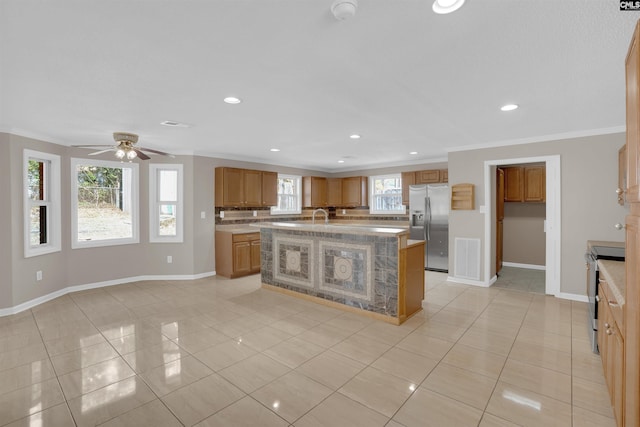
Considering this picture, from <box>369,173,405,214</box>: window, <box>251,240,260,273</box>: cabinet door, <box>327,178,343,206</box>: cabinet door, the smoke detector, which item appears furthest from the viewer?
<box>327,178,343,206</box>: cabinet door

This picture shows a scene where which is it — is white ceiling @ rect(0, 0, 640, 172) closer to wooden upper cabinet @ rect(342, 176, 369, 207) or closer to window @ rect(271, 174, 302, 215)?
window @ rect(271, 174, 302, 215)

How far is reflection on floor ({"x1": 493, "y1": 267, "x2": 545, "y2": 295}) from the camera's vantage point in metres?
5.00

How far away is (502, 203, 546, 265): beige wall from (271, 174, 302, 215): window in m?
4.79

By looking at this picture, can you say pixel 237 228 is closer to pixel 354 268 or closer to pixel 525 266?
pixel 354 268

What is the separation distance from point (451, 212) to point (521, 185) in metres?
2.24

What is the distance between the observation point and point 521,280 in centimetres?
554

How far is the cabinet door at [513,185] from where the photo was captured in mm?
6340

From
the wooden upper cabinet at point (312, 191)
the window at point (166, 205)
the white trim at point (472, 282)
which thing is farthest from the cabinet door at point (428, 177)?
the window at point (166, 205)

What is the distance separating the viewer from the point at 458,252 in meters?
5.23

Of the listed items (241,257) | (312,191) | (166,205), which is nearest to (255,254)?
(241,257)

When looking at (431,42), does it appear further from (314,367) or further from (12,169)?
(12,169)

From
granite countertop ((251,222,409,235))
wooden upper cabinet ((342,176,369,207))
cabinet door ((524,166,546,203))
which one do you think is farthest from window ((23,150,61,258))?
cabinet door ((524,166,546,203))

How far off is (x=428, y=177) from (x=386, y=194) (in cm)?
132

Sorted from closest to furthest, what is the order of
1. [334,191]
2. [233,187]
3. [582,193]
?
[582,193] < [233,187] < [334,191]
